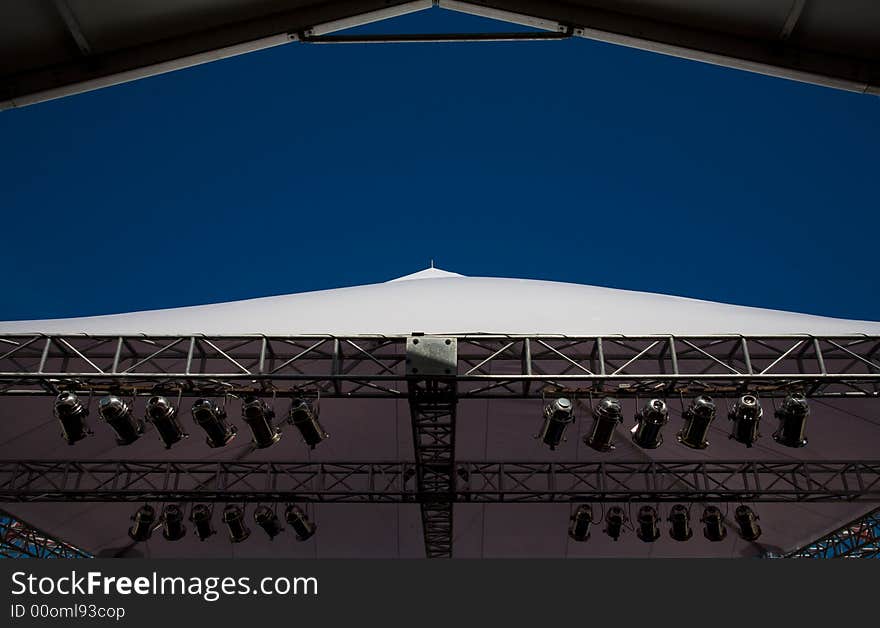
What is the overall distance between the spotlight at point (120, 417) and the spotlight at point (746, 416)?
7004 mm

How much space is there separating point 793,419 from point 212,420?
6.68 metres

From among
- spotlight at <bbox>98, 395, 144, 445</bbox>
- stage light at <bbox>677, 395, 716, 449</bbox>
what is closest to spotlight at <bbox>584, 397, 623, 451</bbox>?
stage light at <bbox>677, 395, 716, 449</bbox>

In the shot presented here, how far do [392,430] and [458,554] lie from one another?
404 centimetres

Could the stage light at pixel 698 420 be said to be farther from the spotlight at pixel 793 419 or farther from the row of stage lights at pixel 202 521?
the row of stage lights at pixel 202 521

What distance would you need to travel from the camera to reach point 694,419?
837 centimetres

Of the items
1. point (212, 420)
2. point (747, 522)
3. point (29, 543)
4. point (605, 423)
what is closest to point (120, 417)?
point (212, 420)

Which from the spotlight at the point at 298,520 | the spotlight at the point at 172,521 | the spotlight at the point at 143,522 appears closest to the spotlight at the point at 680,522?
the spotlight at the point at 298,520

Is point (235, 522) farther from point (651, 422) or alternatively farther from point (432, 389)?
point (651, 422)

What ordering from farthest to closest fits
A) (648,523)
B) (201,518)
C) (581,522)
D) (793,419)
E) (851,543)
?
(851,543)
(201,518)
(581,522)
(648,523)
(793,419)

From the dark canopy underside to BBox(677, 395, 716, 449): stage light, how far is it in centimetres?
480

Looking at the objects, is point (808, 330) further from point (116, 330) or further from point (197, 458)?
point (197, 458)

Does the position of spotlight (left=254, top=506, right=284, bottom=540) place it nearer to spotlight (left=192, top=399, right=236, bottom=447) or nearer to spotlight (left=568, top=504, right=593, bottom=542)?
spotlight (left=192, top=399, right=236, bottom=447)

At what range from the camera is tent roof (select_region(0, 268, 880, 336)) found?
27.1ft

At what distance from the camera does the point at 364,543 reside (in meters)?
14.6
